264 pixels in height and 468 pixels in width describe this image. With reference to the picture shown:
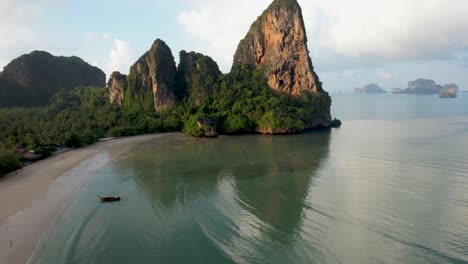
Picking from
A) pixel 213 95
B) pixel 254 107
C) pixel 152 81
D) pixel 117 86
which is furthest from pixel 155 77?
pixel 254 107

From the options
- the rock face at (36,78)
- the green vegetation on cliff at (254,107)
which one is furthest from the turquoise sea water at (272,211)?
the rock face at (36,78)

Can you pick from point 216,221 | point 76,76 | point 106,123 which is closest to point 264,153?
point 216,221

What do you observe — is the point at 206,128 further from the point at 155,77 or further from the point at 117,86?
the point at 117,86

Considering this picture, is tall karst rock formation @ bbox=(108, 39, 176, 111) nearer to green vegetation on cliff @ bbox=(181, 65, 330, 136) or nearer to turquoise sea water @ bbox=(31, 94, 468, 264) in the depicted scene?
green vegetation on cliff @ bbox=(181, 65, 330, 136)

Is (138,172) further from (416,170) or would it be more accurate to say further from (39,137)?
(416,170)

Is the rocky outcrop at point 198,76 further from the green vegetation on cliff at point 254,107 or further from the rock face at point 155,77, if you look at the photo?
the rock face at point 155,77

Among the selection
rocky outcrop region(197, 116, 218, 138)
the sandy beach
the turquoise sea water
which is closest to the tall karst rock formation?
rocky outcrop region(197, 116, 218, 138)
